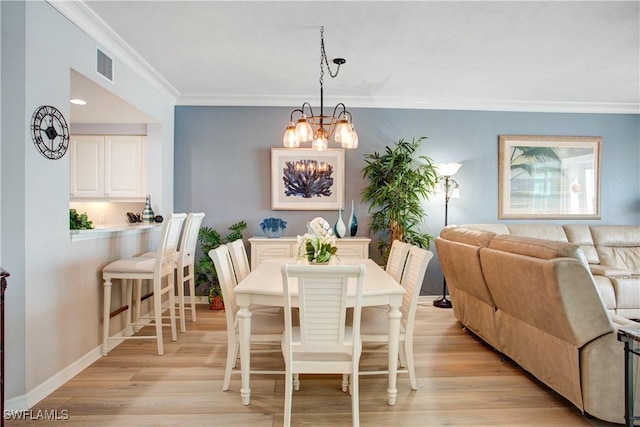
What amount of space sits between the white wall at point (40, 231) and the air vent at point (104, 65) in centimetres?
8

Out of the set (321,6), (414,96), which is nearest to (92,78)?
(321,6)

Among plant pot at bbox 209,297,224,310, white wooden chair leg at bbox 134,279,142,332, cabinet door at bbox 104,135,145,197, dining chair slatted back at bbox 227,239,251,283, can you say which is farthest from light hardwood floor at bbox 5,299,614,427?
cabinet door at bbox 104,135,145,197

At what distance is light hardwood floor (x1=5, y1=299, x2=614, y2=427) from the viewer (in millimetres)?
2117

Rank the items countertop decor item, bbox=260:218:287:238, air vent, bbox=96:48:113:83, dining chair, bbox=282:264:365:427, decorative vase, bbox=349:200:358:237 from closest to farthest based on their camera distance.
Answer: dining chair, bbox=282:264:365:427 < air vent, bbox=96:48:113:83 < countertop decor item, bbox=260:218:287:238 < decorative vase, bbox=349:200:358:237

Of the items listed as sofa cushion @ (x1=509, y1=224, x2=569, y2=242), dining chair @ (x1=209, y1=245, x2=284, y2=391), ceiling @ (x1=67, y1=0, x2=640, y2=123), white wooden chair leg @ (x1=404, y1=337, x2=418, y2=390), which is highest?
ceiling @ (x1=67, y1=0, x2=640, y2=123)

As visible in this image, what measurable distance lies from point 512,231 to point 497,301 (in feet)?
6.17

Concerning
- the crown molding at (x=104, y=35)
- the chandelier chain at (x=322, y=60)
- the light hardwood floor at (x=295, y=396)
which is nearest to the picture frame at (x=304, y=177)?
the chandelier chain at (x=322, y=60)

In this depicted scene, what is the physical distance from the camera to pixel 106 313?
9.77ft

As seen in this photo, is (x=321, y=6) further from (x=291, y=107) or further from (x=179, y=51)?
(x=291, y=107)

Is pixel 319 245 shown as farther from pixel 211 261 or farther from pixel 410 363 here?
pixel 211 261

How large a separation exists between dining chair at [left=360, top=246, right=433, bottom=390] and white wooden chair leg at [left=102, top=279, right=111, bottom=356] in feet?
6.52

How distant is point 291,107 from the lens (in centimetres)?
472

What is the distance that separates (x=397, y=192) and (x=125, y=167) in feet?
10.3

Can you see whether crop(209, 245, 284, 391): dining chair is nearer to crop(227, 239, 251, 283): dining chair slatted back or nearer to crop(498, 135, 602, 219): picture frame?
crop(227, 239, 251, 283): dining chair slatted back
